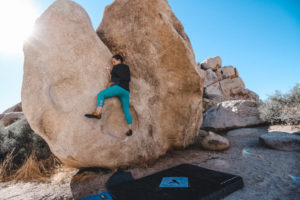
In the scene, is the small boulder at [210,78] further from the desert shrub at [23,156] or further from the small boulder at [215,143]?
the desert shrub at [23,156]

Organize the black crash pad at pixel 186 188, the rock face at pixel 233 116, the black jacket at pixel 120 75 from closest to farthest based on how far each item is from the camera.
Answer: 1. the black crash pad at pixel 186 188
2. the black jacket at pixel 120 75
3. the rock face at pixel 233 116

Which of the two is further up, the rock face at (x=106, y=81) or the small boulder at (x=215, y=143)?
the rock face at (x=106, y=81)

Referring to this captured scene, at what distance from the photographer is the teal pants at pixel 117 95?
330cm

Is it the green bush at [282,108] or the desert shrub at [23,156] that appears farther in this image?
the green bush at [282,108]

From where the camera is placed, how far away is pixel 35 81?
3.16 metres

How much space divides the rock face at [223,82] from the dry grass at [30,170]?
16623mm

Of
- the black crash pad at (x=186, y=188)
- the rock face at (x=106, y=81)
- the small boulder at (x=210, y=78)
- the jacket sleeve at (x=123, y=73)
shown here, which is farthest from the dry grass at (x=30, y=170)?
the small boulder at (x=210, y=78)

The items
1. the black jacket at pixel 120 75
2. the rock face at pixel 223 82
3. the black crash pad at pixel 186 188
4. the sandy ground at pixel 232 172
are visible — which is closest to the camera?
the black crash pad at pixel 186 188

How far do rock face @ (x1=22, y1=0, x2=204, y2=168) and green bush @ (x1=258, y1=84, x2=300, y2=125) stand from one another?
10.1ft

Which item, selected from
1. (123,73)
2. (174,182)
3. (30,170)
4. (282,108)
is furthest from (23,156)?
(282,108)

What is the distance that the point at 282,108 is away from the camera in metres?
6.21

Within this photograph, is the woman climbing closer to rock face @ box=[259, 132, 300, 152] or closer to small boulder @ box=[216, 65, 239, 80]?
rock face @ box=[259, 132, 300, 152]

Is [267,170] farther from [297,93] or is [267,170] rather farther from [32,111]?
[297,93]

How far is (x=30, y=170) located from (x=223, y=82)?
21644 mm
